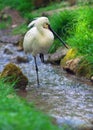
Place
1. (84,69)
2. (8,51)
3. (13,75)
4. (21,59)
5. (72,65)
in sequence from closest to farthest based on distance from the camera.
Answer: (13,75)
(84,69)
(72,65)
(21,59)
(8,51)

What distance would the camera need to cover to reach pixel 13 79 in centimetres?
898

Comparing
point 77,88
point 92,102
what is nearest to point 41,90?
point 77,88

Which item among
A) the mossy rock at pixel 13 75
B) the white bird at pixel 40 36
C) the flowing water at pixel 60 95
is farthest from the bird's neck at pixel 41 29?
the mossy rock at pixel 13 75

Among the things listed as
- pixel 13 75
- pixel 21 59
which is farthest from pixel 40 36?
pixel 21 59

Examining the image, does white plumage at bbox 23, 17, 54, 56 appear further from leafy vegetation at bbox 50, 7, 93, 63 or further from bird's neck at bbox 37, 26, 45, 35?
leafy vegetation at bbox 50, 7, 93, 63

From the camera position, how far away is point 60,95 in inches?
352

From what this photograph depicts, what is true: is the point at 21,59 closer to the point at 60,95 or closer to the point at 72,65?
the point at 72,65

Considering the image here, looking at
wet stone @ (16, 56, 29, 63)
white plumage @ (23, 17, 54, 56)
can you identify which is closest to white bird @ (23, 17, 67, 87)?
white plumage @ (23, 17, 54, 56)

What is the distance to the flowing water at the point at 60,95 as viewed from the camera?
743 centimetres

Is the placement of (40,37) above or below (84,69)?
above

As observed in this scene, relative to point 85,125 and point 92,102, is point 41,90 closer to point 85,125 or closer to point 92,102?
point 92,102

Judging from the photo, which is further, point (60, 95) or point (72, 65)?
point (72, 65)

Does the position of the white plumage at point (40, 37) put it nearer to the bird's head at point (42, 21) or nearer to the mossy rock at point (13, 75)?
the bird's head at point (42, 21)

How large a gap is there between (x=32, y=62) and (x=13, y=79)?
3.50 metres
